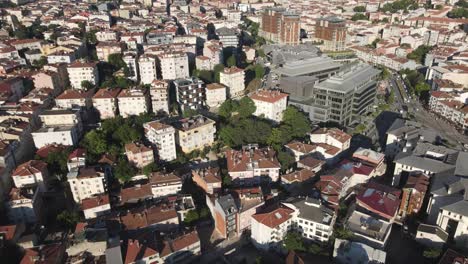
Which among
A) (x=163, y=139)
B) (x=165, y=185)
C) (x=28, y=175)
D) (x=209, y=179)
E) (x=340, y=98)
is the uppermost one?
(x=340, y=98)

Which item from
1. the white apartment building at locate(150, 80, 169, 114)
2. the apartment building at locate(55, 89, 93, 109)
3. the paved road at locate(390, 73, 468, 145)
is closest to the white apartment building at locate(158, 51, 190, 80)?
the white apartment building at locate(150, 80, 169, 114)

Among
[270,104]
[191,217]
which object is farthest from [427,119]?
[191,217]

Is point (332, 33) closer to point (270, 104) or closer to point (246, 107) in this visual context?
point (270, 104)

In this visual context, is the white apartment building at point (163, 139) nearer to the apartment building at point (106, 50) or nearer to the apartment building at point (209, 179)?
the apartment building at point (209, 179)

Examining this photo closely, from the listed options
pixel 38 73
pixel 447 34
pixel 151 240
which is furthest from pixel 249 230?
pixel 447 34

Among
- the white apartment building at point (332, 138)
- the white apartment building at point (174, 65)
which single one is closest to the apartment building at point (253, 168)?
the white apartment building at point (332, 138)

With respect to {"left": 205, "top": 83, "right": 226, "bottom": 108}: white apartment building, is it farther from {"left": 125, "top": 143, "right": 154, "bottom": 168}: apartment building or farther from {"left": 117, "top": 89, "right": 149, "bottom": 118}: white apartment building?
{"left": 125, "top": 143, "right": 154, "bottom": 168}: apartment building
